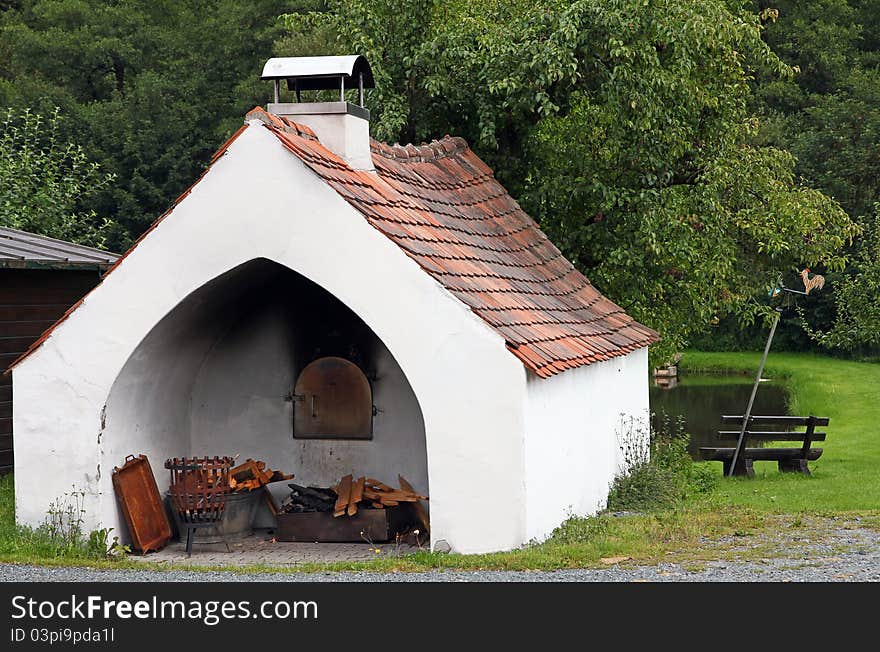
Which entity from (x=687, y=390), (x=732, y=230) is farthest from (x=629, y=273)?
(x=687, y=390)

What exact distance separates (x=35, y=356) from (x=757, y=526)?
6886mm

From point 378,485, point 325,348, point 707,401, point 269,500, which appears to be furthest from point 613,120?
point 707,401

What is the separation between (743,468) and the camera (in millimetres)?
19016

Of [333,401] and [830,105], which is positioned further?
[830,105]

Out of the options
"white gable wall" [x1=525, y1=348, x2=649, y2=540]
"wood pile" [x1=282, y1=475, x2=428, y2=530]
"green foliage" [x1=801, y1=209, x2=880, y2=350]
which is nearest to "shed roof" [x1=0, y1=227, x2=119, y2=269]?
"wood pile" [x1=282, y1=475, x2=428, y2=530]

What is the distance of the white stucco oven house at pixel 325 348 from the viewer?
35.6 ft

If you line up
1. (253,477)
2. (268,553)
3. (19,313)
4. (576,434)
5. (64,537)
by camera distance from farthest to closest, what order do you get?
(19,313) → (253,477) → (576,434) → (268,553) → (64,537)

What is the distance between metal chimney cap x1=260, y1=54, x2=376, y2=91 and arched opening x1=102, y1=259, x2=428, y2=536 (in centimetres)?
198

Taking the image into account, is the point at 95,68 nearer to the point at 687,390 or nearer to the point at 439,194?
the point at 687,390

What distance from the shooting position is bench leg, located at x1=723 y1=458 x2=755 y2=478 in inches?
744

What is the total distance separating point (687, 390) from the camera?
123 ft

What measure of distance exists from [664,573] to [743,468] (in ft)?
32.2

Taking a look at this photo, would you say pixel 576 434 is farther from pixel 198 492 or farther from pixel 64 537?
pixel 64 537

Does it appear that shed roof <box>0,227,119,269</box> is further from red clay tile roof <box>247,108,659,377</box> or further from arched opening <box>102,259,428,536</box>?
red clay tile roof <box>247,108,659,377</box>
